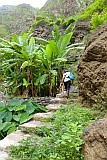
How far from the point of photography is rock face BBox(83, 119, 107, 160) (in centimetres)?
223

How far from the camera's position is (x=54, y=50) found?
619 cm

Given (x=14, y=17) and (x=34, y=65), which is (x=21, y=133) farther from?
(x=14, y=17)

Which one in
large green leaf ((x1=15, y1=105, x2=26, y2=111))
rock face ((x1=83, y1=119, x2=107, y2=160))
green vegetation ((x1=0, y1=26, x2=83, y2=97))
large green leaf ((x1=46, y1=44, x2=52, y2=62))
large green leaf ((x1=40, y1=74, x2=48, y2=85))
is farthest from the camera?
green vegetation ((x1=0, y1=26, x2=83, y2=97))

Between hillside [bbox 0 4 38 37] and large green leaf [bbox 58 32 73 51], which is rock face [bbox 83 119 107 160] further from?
hillside [bbox 0 4 38 37]

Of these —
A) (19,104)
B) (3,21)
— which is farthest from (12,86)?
(3,21)

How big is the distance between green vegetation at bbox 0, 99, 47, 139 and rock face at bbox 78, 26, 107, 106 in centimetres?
86

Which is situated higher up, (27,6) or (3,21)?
(27,6)

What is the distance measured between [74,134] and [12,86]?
4792 mm

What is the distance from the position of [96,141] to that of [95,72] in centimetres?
214

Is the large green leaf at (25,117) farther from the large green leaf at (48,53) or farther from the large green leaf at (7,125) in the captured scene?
the large green leaf at (48,53)

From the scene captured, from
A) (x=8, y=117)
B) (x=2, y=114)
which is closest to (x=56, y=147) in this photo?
(x=8, y=117)

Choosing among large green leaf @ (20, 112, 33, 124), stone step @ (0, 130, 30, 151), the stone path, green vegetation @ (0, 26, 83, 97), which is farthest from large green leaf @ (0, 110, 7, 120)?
green vegetation @ (0, 26, 83, 97)

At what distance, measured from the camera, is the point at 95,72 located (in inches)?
170

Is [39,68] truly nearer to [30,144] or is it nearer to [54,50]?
[54,50]
